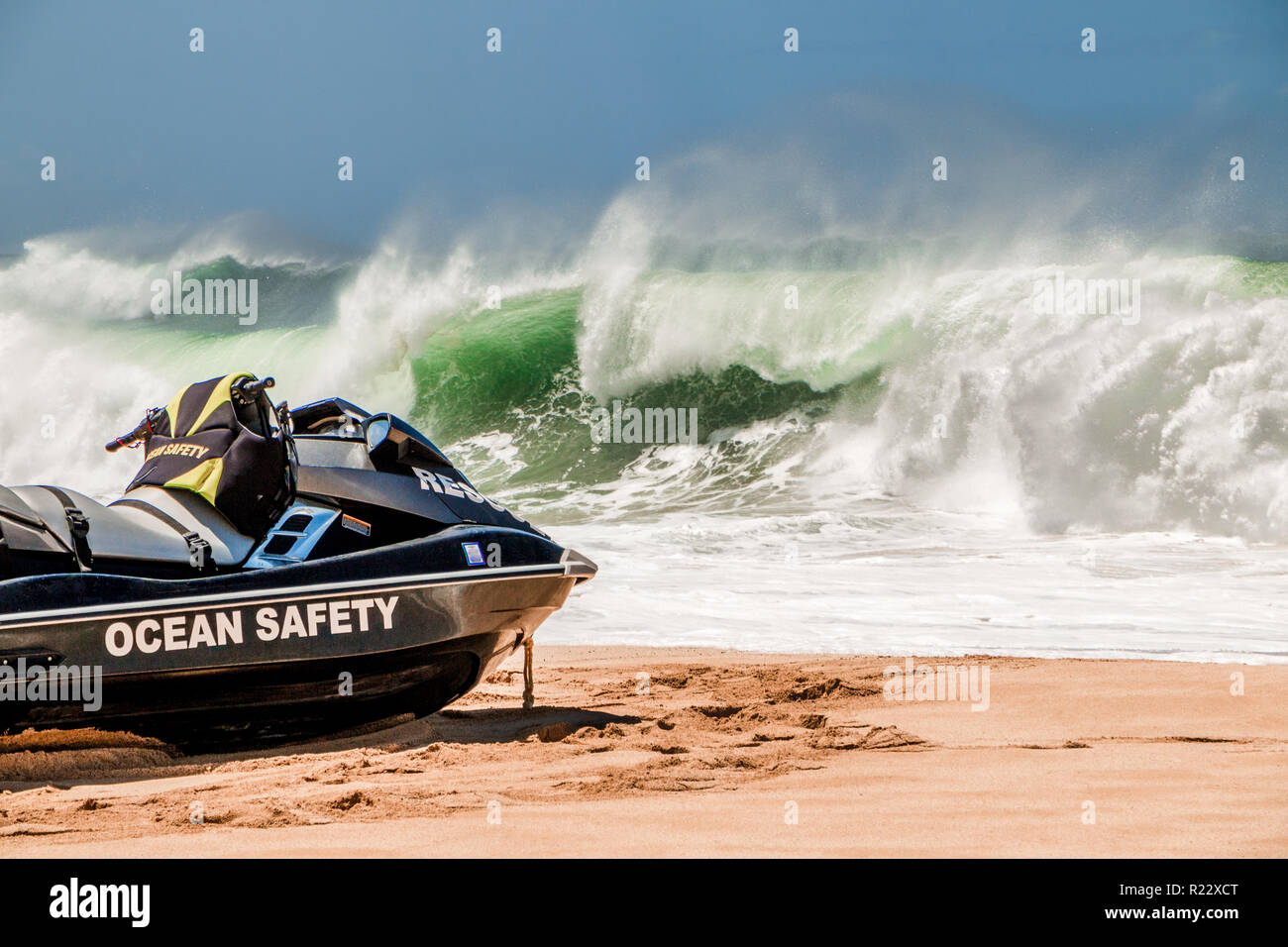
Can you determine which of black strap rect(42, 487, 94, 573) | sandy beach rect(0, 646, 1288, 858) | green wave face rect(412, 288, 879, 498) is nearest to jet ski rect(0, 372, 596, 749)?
black strap rect(42, 487, 94, 573)

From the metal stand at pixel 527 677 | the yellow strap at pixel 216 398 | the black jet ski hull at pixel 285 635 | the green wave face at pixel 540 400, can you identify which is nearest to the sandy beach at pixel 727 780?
the metal stand at pixel 527 677

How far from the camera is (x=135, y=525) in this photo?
4.11 meters

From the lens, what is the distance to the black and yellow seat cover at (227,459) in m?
4.26

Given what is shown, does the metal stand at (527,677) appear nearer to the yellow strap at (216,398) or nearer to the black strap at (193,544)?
the black strap at (193,544)

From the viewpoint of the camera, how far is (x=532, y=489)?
65.6ft

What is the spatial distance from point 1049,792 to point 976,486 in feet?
46.2

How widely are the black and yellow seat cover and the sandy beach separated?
88cm

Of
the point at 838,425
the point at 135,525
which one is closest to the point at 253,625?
the point at 135,525

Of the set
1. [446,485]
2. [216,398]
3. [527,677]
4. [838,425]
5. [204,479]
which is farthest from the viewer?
[838,425]

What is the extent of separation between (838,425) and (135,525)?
17.7 meters

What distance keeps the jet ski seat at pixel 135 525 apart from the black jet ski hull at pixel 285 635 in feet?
0.58

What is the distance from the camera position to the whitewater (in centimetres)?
926

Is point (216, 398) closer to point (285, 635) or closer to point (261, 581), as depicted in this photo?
point (261, 581)

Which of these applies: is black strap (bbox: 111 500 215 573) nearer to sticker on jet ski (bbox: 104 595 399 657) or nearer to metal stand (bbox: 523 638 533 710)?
sticker on jet ski (bbox: 104 595 399 657)
